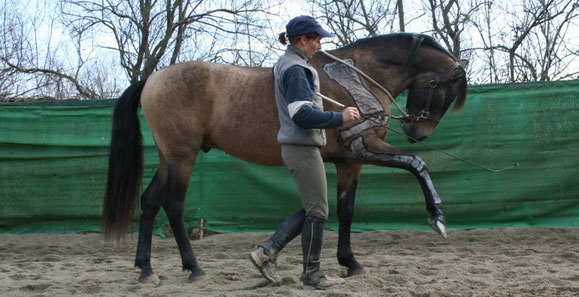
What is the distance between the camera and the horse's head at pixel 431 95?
484 cm

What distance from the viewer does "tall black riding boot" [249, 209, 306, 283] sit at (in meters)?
4.04

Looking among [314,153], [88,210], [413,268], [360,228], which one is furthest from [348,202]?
[88,210]

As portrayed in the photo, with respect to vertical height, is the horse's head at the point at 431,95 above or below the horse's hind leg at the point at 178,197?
above

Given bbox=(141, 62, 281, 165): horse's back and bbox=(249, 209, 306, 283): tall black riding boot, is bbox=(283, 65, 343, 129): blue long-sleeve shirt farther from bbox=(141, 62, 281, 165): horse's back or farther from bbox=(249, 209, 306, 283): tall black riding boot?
bbox=(141, 62, 281, 165): horse's back

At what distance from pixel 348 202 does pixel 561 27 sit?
28.1 feet

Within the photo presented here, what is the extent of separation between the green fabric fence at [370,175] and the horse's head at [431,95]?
1796 mm

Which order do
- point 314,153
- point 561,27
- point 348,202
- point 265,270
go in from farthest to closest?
point 561,27, point 348,202, point 265,270, point 314,153

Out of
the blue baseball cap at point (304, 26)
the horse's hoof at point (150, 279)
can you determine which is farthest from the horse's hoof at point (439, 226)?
the horse's hoof at point (150, 279)

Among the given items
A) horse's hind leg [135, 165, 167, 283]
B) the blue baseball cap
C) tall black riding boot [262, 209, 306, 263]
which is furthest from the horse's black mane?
horse's hind leg [135, 165, 167, 283]

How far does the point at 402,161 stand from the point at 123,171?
91.9 inches

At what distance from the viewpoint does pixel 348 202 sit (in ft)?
15.5

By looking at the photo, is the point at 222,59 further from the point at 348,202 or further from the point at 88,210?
the point at 348,202

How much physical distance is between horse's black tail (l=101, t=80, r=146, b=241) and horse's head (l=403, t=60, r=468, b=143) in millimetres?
2279

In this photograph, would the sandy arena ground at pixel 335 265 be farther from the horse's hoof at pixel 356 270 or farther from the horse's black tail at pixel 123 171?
the horse's black tail at pixel 123 171
